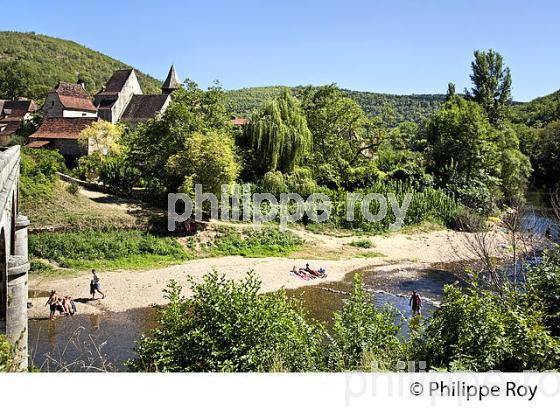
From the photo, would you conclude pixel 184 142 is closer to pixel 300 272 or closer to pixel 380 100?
pixel 300 272

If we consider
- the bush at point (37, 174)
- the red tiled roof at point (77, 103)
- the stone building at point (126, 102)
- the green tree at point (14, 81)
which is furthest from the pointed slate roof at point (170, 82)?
the green tree at point (14, 81)

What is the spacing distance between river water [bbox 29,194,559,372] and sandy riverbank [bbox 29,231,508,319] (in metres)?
0.80

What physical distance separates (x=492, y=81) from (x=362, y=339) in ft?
171

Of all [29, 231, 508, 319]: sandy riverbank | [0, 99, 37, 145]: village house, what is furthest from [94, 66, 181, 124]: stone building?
[29, 231, 508, 319]: sandy riverbank

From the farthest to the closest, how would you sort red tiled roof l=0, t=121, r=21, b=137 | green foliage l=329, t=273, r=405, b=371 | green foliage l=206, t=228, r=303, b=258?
1. red tiled roof l=0, t=121, r=21, b=137
2. green foliage l=206, t=228, r=303, b=258
3. green foliage l=329, t=273, r=405, b=371

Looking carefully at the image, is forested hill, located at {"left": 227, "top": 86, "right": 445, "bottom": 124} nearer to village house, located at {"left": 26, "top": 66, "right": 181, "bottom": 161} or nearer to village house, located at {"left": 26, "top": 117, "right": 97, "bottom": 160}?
village house, located at {"left": 26, "top": 66, "right": 181, "bottom": 161}

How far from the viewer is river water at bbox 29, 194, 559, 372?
13.1 metres

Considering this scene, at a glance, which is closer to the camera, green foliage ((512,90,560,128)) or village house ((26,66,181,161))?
village house ((26,66,181,161))

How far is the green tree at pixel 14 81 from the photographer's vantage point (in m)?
74.8

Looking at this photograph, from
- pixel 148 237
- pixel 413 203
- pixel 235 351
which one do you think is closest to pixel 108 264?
pixel 148 237

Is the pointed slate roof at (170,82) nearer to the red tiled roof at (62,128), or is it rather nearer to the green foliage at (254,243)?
the red tiled roof at (62,128)

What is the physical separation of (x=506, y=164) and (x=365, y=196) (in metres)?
14.6

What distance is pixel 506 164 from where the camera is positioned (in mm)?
39875

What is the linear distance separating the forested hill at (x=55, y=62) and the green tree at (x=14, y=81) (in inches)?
32.1
